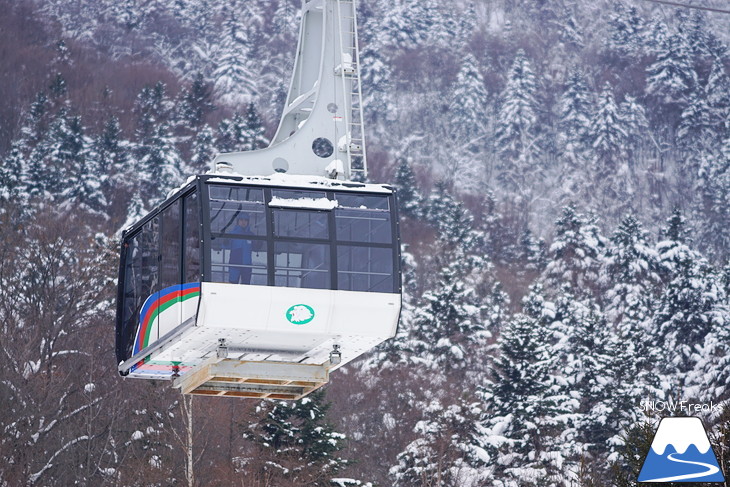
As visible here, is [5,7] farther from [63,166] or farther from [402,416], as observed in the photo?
[402,416]

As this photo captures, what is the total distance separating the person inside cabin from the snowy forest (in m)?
6.81

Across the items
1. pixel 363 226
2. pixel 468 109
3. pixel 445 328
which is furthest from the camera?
pixel 468 109

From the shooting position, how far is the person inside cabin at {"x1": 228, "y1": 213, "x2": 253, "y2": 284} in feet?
64.3

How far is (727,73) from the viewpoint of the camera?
125 meters

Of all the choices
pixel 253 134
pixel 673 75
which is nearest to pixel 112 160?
pixel 253 134

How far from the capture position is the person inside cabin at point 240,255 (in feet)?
64.3

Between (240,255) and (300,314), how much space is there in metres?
1.18

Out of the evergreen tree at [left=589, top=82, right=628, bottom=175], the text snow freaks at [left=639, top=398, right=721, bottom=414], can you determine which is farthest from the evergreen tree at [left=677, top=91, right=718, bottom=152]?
the text snow freaks at [left=639, top=398, right=721, bottom=414]

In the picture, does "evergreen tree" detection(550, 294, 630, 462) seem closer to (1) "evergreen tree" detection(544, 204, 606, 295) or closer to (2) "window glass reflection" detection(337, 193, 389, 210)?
(1) "evergreen tree" detection(544, 204, 606, 295)

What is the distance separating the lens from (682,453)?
38.8ft

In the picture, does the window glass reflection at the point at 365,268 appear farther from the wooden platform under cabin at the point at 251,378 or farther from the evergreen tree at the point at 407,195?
the evergreen tree at the point at 407,195

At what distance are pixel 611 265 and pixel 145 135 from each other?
3300cm

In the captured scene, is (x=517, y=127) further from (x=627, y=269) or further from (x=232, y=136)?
(x=627, y=269)

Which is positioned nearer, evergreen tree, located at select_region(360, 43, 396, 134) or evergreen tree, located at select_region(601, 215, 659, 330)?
evergreen tree, located at select_region(601, 215, 659, 330)
